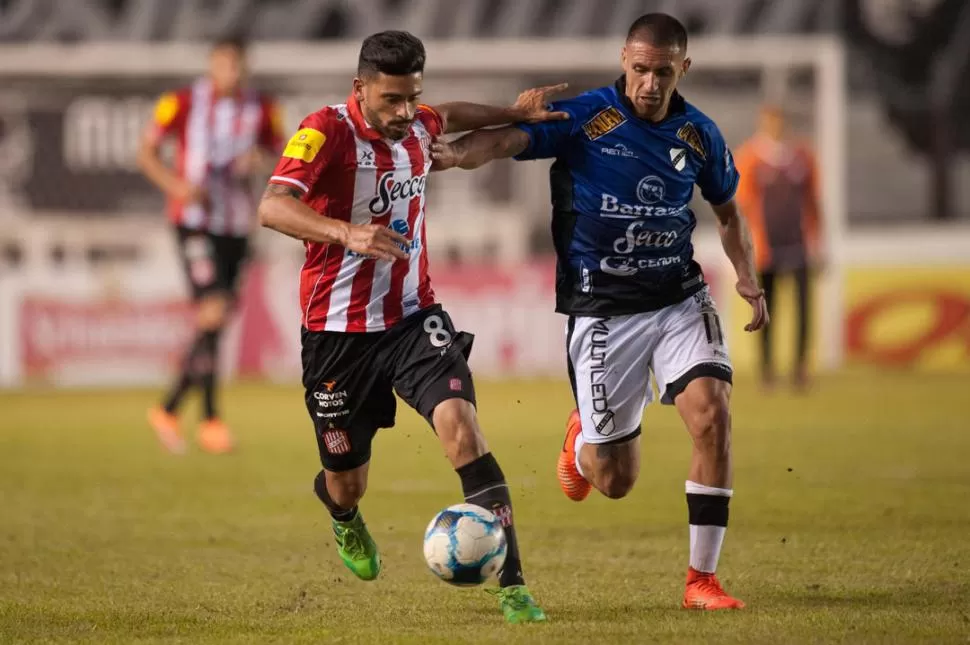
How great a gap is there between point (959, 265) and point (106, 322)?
8.83 m

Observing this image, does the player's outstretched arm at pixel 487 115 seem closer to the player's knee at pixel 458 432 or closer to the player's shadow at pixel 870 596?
the player's knee at pixel 458 432

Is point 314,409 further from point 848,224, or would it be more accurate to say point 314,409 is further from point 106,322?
point 848,224

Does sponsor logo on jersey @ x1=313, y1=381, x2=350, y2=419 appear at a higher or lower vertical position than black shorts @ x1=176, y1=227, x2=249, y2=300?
lower

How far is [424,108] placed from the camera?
5914 millimetres

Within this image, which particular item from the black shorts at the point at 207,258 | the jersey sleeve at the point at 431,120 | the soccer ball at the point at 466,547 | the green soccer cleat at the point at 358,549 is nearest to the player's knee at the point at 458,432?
the soccer ball at the point at 466,547

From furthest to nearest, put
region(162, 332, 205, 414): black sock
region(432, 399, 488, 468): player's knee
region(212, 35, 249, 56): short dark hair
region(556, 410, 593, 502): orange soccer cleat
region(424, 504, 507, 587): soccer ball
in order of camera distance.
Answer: region(162, 332, 205, 414): black sock
region(212, 35, 249, 56): short dark hair
region(556, 410, 593, 502): orange soccer cleat
region(432, 399, 488, 468): player's knee
region(424, 504, 507, 587): soccer ball

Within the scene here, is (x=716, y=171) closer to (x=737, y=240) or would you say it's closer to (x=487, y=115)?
(x=737, y=240)

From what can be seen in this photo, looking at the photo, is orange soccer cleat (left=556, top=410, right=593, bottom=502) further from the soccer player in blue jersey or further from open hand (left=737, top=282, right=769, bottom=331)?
open hand (left=737, top=282, right=769, bottom=331)

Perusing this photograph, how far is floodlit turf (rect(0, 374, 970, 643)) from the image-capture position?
5160mm

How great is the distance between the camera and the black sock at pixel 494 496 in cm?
523

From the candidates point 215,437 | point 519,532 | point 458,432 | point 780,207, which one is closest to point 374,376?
point 458,432

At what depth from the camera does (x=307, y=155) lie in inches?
213

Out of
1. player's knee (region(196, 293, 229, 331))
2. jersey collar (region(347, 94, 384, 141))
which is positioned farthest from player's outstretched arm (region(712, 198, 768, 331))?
player's knee (region(196, 293, 229, 331))

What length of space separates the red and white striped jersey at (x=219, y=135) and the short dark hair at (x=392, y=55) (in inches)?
220
